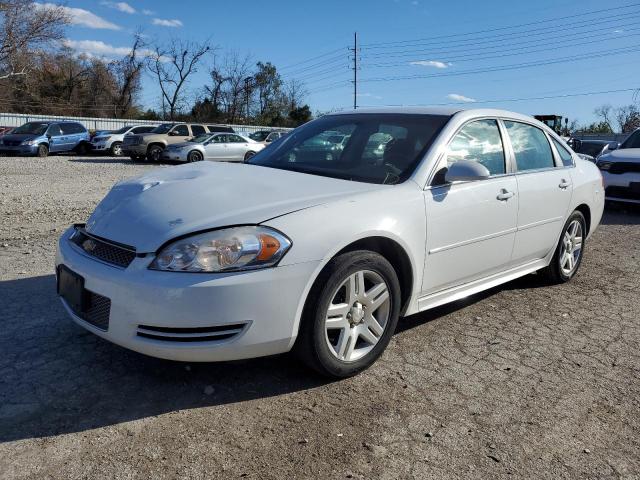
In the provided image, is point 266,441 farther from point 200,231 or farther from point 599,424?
point 599,424

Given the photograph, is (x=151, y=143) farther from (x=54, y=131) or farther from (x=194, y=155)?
(x=54, y=131)

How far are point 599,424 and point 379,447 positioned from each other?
1186mm

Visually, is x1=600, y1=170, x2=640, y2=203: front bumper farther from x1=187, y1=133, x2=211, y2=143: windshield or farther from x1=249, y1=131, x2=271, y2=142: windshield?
x1=249, y1=131, x2=271, y2=142: windshield

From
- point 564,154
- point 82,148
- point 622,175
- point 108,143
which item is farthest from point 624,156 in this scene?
point 82,148

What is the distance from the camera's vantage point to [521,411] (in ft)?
9.47

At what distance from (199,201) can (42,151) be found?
76.7 ft

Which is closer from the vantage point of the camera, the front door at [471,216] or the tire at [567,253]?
the front door at [471,216]

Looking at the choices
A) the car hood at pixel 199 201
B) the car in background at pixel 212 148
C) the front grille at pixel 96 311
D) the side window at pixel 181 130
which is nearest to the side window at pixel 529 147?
the car hood at pixel 199 201

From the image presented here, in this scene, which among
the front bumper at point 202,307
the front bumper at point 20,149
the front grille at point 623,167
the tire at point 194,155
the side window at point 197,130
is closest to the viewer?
the front bumper at point 202,307

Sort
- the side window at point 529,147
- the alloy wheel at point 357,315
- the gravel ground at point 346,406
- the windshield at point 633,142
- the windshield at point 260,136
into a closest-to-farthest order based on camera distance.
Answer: the gravel ground at point 346,406, the alloy wheel at point 357,315, the side window at point 529,147, the windshield at point 633,142, the windshield at point 260,136

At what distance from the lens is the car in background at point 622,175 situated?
386 inches

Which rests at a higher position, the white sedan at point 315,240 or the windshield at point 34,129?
the windshield at point 34,129

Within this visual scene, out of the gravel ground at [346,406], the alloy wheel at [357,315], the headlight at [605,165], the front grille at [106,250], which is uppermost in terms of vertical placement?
the headlight at [605,165]

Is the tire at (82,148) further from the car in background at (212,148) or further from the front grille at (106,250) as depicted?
the front grille at (106,250)
